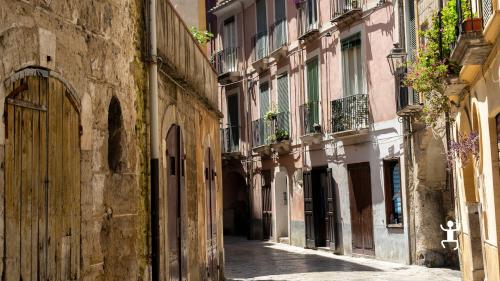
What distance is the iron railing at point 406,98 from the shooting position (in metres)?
17.6

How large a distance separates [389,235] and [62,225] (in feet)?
46.7

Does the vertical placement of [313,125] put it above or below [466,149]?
above

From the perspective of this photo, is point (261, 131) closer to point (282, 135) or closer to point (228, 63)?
point (282, 135)

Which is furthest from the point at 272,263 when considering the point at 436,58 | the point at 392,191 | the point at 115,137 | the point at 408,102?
the point at 115,137

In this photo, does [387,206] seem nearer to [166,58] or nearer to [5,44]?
[166,58]

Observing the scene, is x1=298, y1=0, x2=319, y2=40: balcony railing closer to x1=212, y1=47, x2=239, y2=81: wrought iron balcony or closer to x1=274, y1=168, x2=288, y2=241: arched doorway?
x1=274, y1=168, x2=288, y2=241: arched doorway

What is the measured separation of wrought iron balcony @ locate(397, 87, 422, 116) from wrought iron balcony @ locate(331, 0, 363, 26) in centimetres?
327

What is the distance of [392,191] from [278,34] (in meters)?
9.38

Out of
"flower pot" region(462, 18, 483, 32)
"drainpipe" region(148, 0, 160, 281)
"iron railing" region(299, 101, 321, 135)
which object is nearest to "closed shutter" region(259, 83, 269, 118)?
"iron railing" region(299, 101, 321, 135)

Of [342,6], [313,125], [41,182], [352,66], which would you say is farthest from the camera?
[313,125]

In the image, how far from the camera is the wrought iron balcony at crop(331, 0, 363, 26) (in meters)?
20.5

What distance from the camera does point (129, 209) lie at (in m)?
7.21

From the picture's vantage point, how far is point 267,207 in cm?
2784

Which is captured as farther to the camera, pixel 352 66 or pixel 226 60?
pixel 226 60
